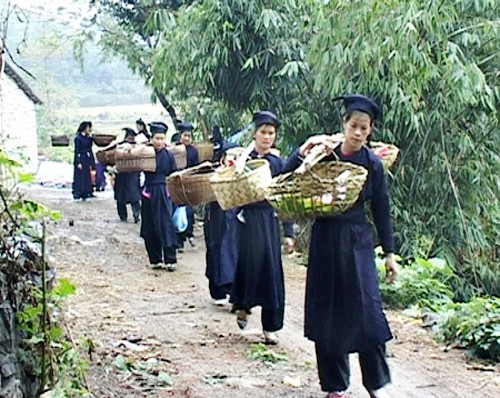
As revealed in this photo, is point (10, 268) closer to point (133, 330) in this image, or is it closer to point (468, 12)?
point (133, 330)

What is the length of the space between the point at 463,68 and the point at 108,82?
98.6 ft

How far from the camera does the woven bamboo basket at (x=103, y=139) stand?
1734cm

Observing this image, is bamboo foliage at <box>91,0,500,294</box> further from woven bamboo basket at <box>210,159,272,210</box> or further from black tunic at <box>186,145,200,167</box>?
woven bamboo basket at <box>210,159,272,210</box>

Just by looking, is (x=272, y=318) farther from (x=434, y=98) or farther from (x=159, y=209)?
(x=434, y=98)

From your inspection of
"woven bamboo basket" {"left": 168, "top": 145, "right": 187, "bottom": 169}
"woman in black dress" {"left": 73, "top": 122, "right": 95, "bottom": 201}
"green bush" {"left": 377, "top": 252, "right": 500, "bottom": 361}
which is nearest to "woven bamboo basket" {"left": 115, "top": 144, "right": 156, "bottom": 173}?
"woven bamboo basket" {"left": 168, "top": 145, "right": 187, "bottom": 169}

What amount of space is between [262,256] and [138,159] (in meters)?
4.75

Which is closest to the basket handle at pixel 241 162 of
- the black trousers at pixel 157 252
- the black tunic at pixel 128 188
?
the black trousers at pixel 157 252

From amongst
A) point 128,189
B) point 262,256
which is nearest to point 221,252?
point 262,256

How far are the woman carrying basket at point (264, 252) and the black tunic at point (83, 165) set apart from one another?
12607mm

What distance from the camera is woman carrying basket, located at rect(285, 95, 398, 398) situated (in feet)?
15.8

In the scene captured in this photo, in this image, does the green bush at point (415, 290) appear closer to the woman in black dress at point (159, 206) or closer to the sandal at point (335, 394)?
the woman in black dress at point (159, 206)

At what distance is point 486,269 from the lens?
36.9ft

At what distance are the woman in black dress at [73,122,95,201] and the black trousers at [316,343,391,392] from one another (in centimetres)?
1412

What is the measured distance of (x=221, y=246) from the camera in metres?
8.45
